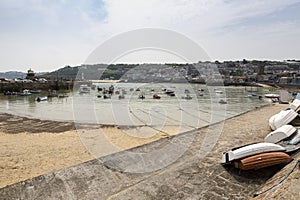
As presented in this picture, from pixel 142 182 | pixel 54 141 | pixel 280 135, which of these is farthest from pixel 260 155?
pixel 54 141

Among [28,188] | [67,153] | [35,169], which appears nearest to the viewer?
[28,188]

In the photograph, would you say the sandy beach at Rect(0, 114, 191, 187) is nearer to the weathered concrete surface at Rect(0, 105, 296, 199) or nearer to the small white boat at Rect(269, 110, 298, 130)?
the weathered concrete surface at Rect(0, 105, 296, 199)

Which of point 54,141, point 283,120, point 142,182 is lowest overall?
point 54,141

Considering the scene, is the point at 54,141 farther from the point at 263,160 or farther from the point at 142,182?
the point at 263,160

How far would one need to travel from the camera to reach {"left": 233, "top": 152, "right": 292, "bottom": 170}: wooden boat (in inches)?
182

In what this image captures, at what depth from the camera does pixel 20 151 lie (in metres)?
8.53

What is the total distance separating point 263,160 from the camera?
4656 mm

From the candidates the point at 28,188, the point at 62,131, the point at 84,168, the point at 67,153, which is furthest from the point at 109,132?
the point at 28,188

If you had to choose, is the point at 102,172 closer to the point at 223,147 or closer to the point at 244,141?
the point at 223,147

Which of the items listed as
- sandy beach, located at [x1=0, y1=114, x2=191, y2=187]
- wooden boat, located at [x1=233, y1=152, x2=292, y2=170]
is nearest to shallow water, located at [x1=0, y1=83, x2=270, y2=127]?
sandy beach, located at [x1=0, y1=114, x2=191, y2=187]

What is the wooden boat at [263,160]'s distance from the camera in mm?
4629

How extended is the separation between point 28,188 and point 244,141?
20.7 ft

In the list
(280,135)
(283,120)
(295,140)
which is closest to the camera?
(295,140)

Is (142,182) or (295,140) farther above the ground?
(295,140)
